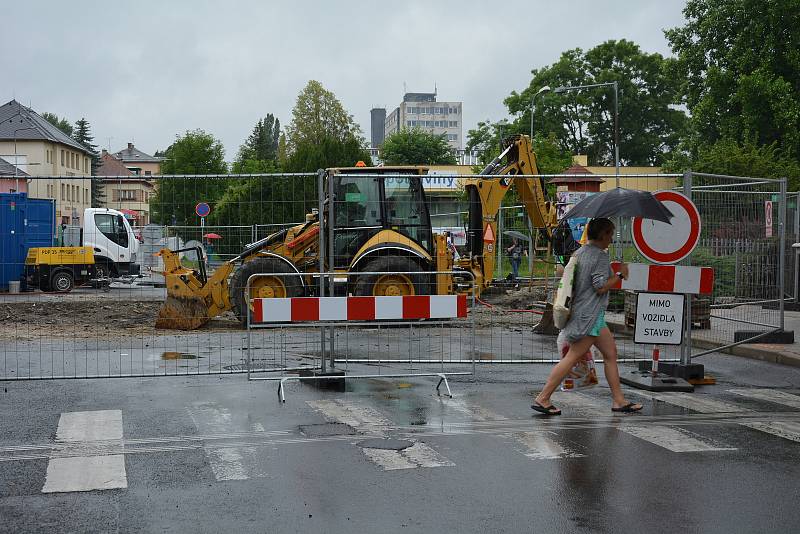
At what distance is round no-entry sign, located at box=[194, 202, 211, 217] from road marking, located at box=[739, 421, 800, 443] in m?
7.20

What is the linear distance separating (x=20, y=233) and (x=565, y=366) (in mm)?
9064

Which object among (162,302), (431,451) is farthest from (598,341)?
(162,302)

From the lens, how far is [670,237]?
10562mm

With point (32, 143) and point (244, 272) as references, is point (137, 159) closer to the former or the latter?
point (32, 143)

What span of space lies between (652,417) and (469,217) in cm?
1052

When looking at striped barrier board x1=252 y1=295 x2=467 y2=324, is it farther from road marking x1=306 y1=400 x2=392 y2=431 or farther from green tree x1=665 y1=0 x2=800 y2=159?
green tree x1=665 y1=0 x2=800 y2=159

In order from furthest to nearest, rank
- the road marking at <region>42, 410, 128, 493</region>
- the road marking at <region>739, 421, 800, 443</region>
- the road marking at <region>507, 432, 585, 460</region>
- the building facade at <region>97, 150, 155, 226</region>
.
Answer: the building facade at <region>97, 150, 155, 226</region> < the road marking at <region>739, 421, 800, 443</region> < the road marking at <region>507, 432, 585, 460</region> < the road marking at <region>42, 410, 128, 493</region>

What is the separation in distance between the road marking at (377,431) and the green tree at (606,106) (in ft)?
220

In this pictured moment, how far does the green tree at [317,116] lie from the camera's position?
8594cm

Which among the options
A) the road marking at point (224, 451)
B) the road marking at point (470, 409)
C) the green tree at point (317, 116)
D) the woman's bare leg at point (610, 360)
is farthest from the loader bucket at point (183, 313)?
the green tree at point (317, 116)

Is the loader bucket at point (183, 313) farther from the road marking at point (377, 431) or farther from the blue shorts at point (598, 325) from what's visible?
the blue shorts at point (598, 325)

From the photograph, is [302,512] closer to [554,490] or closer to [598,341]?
[554,490]

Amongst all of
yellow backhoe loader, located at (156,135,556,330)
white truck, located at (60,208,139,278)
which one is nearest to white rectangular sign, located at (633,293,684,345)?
yellow backhoe loader, located at (156,135,556,330)

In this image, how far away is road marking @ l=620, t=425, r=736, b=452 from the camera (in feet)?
24.3
